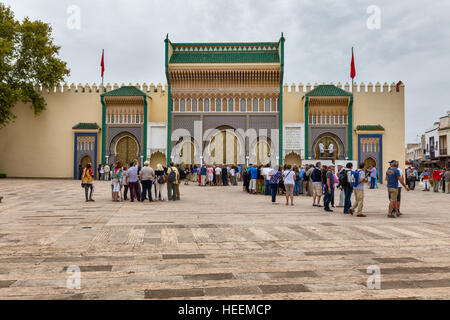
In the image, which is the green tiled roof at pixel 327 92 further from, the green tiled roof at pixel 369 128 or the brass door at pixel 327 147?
the brass door at pixel 327 147

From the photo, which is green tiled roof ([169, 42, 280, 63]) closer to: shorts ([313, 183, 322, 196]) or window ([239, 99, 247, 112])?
window ([239, 99, 247, 112])

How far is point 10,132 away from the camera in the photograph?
2988 centimetres

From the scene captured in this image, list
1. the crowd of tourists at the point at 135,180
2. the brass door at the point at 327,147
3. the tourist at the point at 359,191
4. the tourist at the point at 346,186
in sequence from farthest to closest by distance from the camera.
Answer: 1. the brass door at the point at 327,147
2. the crowd of tourists at the point at 135,180
3. the tourist at the point at 346,186
4. the tourist at the point at 359,191

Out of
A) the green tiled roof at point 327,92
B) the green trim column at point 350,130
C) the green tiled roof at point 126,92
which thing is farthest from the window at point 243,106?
the green trim column at point 350,130

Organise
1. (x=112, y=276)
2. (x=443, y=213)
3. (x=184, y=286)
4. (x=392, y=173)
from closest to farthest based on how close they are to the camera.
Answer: (x=184, y=286), (x=112, y=276), (x=392, y=173), (x=443, y=213)

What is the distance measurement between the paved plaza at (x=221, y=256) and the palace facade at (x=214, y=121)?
2073 centimetres

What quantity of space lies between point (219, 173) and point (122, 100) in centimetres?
1130

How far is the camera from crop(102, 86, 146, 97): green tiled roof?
2906 cm

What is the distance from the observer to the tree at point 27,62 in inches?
1048

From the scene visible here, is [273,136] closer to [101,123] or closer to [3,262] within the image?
[101,123]

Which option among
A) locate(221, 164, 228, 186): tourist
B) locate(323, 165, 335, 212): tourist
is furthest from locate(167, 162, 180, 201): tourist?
locate(221, 164, 228, 186): tourist

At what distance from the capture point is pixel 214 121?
29.6 meters

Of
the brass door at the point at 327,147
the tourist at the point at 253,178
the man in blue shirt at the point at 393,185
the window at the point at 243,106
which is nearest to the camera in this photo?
the man in blue shirt at the point at 393,185
